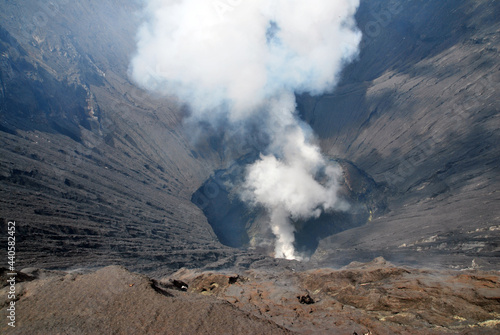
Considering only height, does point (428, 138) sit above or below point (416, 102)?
below

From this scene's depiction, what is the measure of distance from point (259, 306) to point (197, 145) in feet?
115

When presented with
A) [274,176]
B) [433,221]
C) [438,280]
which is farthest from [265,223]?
[438,280]

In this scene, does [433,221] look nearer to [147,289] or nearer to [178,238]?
[178,238]

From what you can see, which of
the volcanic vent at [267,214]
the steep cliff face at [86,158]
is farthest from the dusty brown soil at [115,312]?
the volcanic vent at [267,214]

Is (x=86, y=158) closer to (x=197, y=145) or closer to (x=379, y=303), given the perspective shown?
(x=197, y=145)

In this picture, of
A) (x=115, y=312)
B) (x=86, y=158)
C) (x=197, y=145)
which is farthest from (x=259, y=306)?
(x=197, y=145)

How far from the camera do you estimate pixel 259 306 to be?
970 cm

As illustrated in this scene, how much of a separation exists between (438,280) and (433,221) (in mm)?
17137

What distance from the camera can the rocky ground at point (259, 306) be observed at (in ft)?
17.1

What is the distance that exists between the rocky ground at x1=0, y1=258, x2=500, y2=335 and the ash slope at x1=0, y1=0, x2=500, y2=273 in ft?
37.3

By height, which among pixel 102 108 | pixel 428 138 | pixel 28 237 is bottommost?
pixel 28 237

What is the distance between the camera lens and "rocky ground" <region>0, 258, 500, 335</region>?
5.23 meters

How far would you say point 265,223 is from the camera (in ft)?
123

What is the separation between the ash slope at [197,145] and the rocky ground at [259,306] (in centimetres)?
1137
